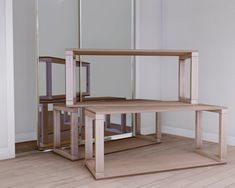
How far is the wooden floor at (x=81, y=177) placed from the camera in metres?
1.77

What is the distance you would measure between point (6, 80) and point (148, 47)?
161 centimetres

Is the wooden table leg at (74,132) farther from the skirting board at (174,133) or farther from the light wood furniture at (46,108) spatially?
the skirting board at (174,133)

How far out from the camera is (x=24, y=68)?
3.14m

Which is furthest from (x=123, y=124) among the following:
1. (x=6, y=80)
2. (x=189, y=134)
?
(x=6, y=80)

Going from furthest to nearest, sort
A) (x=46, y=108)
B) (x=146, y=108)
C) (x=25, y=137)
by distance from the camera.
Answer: (x=25, y=137)
(x=46, y=108)
(x=146, y=108)

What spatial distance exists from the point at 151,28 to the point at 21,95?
5.13 ft

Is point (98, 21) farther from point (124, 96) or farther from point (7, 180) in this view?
point (7, 180)

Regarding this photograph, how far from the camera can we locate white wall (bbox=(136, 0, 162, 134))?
130 inches

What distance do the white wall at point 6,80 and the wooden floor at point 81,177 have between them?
6.0 inches

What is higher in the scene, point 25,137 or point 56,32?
point 56,32

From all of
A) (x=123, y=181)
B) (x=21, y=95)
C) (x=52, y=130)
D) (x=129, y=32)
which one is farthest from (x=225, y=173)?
(x=21, y=95)

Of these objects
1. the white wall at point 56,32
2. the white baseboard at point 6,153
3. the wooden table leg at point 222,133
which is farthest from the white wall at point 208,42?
the white baseboard at point 6,153

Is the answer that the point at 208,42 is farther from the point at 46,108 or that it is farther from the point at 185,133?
the point at 46,108

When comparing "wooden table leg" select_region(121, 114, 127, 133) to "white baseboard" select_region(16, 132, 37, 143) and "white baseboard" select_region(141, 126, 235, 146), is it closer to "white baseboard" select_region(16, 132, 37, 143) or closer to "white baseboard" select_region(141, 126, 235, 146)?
"white baseboard" select_region(141, 126, 235, 146)
